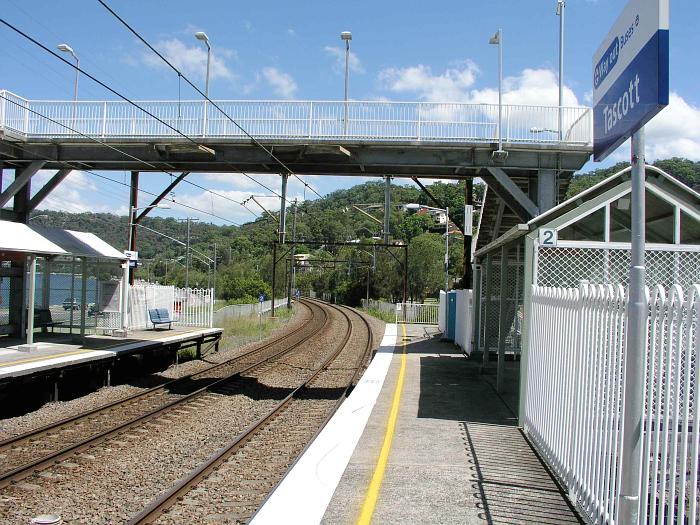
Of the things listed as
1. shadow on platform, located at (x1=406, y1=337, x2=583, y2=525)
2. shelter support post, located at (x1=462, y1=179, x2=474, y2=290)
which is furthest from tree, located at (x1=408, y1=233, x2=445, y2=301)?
shadow on platform, located at (x1=406, y1=337, x2=583, y2=525)

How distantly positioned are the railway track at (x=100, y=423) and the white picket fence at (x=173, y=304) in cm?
524

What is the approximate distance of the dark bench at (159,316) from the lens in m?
21.3

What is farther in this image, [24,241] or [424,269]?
[424,269]

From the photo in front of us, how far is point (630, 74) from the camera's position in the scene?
11.9ft

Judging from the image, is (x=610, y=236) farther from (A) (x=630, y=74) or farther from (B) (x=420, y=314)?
(B) (x=420, y=314)

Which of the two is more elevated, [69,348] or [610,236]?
[610,236]

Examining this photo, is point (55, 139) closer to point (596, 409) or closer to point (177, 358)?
point (177, 358)

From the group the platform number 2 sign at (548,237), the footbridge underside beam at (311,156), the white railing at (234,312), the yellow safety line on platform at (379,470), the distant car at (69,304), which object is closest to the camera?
the yellow safety line on platform at (379,470)

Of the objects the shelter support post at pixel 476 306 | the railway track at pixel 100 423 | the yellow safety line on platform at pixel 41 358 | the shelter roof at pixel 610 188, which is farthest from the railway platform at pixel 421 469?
the yellow safety line on platform at pixel 41 358

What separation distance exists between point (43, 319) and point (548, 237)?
14.7 meters

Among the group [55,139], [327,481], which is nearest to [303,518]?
[327,481]

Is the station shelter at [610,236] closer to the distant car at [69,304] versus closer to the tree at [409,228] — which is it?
the distant car at [69,304]

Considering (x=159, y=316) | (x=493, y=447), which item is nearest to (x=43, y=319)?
(x=159, y=316)

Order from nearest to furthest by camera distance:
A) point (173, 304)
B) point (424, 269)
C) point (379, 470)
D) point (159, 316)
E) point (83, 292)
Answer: point (379, 470) < point (83, 292) < point (159, 316) < point (173, 304) < point (424, 269)
